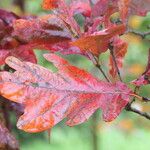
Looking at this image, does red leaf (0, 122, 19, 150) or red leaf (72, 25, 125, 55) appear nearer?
red leaf (72, 25, 125, 55)

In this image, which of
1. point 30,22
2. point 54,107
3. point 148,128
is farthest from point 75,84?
point 148,128

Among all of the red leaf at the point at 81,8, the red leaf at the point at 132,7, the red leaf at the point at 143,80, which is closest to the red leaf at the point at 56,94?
the red leaf at the point at 143,80

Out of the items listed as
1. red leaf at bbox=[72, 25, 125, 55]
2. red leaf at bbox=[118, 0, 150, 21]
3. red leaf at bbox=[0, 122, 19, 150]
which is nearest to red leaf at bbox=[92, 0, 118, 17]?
red leaf at bbox=[118, 0, 150, 21]

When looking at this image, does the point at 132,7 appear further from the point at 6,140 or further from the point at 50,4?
the point at 6,140

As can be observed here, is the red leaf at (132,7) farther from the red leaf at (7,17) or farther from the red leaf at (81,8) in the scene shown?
the red leaf at (7,17)

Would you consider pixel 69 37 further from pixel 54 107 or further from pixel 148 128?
pixel 148 128

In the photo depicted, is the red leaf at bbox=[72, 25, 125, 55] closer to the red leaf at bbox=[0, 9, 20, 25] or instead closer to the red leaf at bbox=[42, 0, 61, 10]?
the red leaf at bbox=[42, 0, 61, 10]
